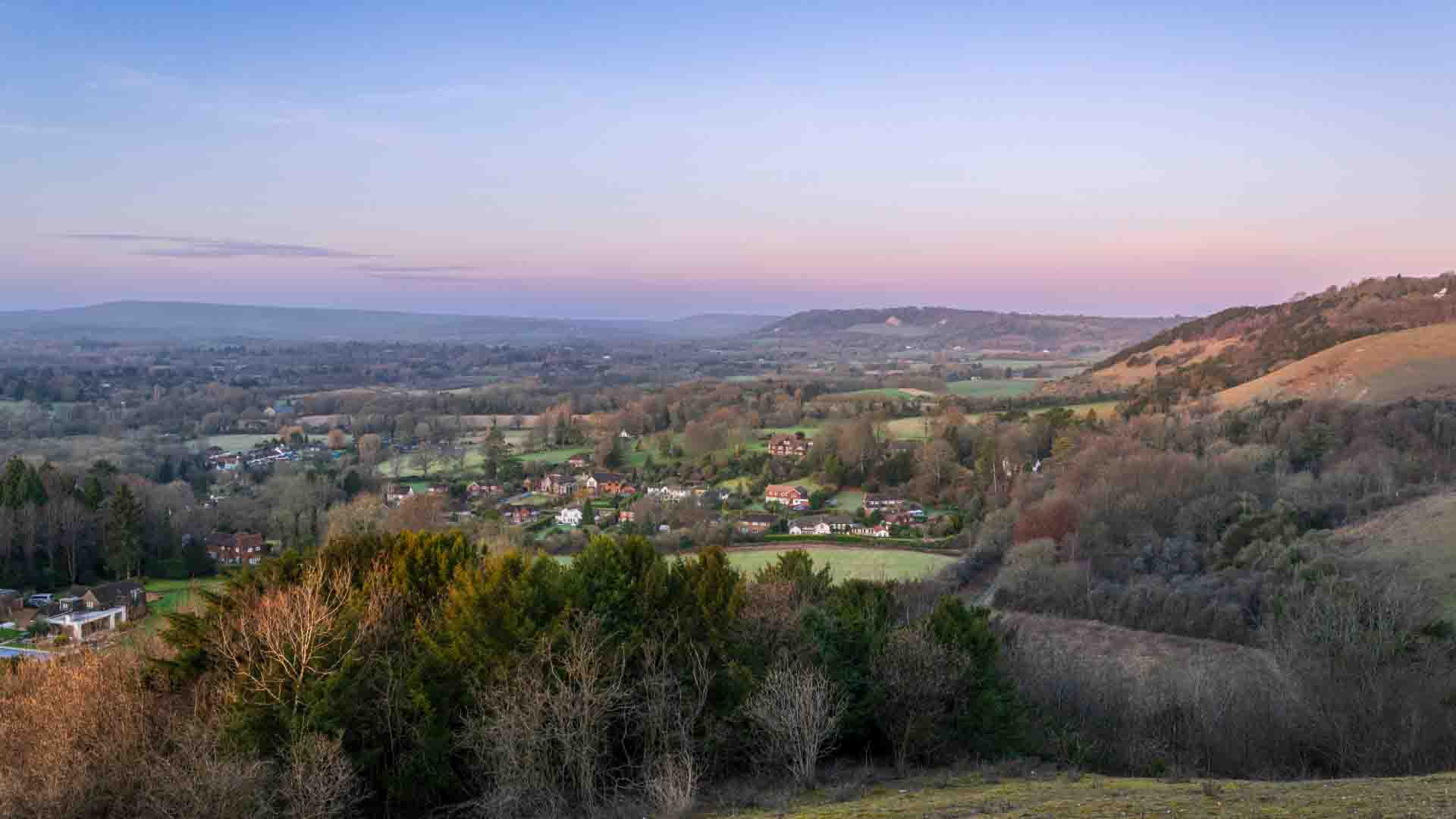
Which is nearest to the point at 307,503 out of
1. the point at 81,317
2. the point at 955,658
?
the point at 955,658

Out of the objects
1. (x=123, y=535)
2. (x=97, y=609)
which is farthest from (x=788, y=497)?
(x=97, y=609)

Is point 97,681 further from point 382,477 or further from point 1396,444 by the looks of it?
point 1396,444

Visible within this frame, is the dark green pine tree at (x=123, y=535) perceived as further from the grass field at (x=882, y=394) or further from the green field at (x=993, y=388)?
the green field at (x=993, y=388)

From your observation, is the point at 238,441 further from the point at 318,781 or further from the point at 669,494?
the point at 318,781

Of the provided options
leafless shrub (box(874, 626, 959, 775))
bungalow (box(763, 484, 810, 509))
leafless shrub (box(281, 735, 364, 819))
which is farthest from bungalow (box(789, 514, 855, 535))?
leafless shrub (box(281, 735, 364, 819))

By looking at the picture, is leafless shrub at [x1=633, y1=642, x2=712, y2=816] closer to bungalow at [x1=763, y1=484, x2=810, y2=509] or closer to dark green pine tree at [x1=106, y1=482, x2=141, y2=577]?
dark green pine tree at [x1=106, y1=482, x2=141, y2=577]
